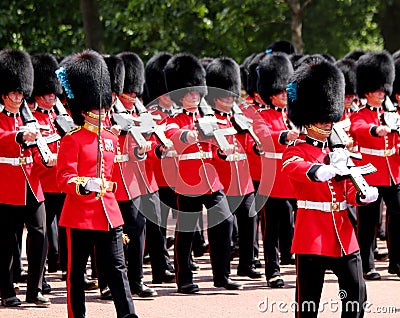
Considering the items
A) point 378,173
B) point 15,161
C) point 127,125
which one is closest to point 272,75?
point 378,173

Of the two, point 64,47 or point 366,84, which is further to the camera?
point 64,47

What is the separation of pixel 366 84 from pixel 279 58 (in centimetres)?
71

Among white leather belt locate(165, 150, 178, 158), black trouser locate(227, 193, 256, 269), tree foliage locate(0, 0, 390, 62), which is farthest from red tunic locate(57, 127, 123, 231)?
tree foliage locate(0, 0, 390, 62)

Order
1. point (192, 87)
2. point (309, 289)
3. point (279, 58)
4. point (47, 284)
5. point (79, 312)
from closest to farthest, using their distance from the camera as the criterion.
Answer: point (309, 289) < point (79, 312) < point (47, 284) < point (192, 87) < point (279, 58)

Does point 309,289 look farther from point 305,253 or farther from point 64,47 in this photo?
point 64,47

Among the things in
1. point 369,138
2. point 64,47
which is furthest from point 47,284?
point 64,47

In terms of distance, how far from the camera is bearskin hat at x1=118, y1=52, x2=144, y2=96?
810 centimetres

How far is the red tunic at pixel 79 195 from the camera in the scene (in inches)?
222

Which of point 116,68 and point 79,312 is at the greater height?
point 116,68

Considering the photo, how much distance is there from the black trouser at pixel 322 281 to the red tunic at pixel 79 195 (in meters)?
1.05

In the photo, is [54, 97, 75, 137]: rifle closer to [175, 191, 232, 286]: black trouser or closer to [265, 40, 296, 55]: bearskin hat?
[175, 191, 232, 286]: black trouser

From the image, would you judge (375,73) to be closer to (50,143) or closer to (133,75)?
(133,75)

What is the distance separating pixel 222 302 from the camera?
689 centimetres

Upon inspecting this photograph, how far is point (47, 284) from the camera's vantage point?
7273mm
